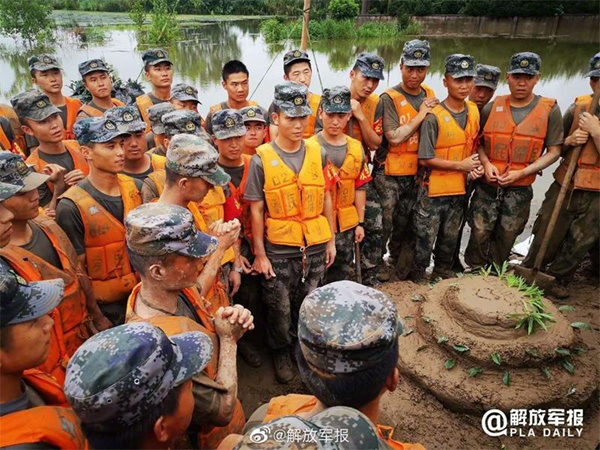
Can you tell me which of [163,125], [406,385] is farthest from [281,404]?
[163,125]

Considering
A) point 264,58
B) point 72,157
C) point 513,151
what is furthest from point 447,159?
point 264,58

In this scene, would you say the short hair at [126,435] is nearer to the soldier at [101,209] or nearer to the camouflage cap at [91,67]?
the soldier at [101,209]

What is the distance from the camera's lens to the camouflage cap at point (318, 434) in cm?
105

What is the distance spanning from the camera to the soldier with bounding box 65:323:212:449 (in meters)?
1.22

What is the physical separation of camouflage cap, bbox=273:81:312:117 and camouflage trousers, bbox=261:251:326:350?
127cm

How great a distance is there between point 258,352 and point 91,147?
8.01 ft

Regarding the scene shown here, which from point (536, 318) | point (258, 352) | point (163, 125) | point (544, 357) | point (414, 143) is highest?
point (163, 125)

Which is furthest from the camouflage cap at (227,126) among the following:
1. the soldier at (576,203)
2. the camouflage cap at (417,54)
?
the soldier at (576,203)

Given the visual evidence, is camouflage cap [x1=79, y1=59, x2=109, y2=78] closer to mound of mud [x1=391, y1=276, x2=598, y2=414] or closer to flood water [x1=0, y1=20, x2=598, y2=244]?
mound of mud [x1=391, y1=276, x2=598, y2=414]

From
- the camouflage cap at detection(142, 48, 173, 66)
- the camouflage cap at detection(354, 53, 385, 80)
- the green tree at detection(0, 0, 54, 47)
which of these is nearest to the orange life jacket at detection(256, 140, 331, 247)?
the camouflage cap at detection(354, 53, 385, 80)

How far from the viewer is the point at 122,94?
633 cm

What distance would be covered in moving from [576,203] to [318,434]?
474cm

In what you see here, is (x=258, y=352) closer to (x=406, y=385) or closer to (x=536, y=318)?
(x=406, y=385)

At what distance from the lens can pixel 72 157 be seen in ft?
12.8
